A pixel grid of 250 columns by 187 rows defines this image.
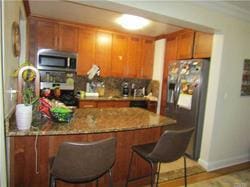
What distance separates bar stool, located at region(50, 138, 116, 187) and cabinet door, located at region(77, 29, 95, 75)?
9.33ft

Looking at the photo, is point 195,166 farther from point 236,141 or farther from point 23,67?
point 23,67

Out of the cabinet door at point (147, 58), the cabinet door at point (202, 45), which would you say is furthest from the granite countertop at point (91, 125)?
the cabinet door at point (147, 58)

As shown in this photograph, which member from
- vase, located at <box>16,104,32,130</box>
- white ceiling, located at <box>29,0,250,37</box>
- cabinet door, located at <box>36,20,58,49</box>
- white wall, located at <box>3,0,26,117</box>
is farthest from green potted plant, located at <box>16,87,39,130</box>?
cabinet door, located at <box>36,20,58,49</box>

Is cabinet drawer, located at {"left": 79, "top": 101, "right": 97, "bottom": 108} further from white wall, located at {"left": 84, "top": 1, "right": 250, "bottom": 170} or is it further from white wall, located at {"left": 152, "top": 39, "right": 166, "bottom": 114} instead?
white wall, located at {"left": 84, "top": 1, "right": 250, "bottom": 170}

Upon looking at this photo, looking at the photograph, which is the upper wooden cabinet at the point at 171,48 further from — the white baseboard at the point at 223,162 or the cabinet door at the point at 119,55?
the white baseboard at the point at 223,162

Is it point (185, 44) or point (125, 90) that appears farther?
point (125, 90)

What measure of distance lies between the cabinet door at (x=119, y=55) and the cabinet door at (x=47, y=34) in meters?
1.26

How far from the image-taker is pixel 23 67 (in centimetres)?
165

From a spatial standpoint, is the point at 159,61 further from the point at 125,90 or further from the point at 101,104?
the point at 101,104

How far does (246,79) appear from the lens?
312 cm

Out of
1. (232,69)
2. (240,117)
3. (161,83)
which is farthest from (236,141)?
(161,83)

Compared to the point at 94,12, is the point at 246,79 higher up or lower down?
lower down

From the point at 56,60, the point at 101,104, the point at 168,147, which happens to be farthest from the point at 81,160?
the point at 56,60

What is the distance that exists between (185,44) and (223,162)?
2198mm
